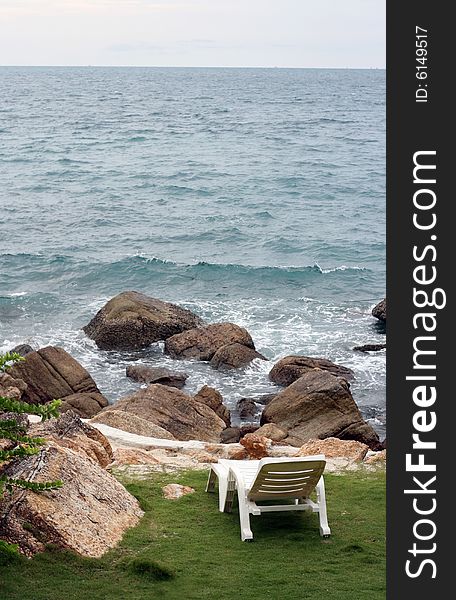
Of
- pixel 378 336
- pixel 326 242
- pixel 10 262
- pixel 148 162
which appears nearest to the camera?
pixel 378 336

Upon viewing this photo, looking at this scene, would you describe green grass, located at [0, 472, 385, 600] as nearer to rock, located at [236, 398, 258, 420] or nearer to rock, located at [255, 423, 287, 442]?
rock, located at [255, 423, 287, 442]

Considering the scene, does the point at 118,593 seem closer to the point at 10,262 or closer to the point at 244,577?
the point at 244,577

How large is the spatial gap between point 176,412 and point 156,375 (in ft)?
15.2

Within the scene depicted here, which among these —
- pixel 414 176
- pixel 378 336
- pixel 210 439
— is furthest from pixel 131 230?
pixel 414 176

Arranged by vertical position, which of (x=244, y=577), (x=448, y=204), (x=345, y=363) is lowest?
(x=345, y=363)

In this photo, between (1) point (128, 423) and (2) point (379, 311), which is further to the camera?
(2) point (379, 311)

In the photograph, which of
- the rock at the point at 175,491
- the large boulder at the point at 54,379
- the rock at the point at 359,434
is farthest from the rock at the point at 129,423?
the rock at the point at 175,491

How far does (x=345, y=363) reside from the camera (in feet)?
79.7

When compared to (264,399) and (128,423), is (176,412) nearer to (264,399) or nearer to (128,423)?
(128,423)

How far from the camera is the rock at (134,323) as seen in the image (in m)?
24.9

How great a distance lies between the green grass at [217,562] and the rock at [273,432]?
6617mm

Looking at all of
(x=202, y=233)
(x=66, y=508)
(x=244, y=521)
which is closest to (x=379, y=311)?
(x=202, y=233)

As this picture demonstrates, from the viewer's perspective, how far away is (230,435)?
17828 mm

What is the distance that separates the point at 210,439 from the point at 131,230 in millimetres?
26500
